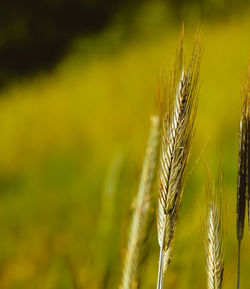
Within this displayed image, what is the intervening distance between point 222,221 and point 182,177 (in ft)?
0.27

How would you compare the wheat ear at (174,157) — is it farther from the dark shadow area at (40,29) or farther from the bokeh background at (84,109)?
the dark shadow area at (40,29)

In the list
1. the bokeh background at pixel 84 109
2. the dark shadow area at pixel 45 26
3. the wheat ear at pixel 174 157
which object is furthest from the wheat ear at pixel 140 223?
the dark shadow area at pixel 45 26

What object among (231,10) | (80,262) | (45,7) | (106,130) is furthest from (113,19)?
(80,262)

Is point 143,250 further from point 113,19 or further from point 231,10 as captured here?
point 113,19

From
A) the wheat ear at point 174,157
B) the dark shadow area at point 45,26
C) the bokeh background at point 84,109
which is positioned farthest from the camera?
the dark shadow area at point 45,26

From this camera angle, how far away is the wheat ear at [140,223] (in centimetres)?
48

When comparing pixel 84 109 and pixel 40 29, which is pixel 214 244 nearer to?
pixel 84 109

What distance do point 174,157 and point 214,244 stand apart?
90 mm

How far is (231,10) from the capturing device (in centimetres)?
220

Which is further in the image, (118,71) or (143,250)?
(118,71)

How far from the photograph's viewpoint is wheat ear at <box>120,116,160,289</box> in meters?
0.48

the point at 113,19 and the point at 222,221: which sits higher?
the point at 113,19

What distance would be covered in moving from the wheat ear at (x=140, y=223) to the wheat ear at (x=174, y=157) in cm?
3

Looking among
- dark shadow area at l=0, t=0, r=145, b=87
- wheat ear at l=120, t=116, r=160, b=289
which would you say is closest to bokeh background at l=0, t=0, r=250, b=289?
dark shadow area at l=0, t=0, r=145, b=87
